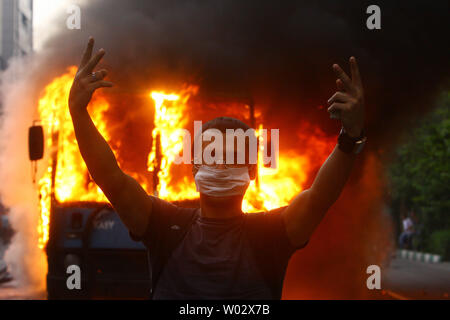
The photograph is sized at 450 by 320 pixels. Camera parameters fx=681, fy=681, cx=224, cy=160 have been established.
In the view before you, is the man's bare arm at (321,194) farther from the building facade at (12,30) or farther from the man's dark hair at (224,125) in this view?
the building facade at (12,30)

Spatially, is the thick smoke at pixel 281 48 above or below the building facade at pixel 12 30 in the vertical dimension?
A: below

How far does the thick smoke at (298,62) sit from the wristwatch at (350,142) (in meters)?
4.48

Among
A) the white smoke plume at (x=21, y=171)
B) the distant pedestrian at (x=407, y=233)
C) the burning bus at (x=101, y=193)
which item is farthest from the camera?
the distant pedestrian at (x=407, y=233)

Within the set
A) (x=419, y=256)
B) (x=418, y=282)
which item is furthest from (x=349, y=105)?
(x=419, y=256)

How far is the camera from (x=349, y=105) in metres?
2.04

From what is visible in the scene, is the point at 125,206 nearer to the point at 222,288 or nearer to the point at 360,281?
the point at 222,288

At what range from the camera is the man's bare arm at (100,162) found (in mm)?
2146

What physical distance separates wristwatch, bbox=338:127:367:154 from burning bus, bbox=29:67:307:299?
423 cm

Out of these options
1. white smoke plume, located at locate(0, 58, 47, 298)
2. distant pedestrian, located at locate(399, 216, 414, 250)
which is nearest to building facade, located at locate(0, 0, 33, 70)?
distant pedestrian, located at locate(399, 216, 414, 250)

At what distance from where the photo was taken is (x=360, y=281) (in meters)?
7.90

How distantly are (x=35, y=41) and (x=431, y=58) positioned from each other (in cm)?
574

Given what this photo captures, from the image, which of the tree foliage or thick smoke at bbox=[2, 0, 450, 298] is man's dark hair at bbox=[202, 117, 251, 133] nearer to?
thick smoke at bbox=[2, 0, 450, 298]

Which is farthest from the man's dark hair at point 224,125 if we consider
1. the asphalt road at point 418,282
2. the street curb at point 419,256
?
the street curb at point 419,256
